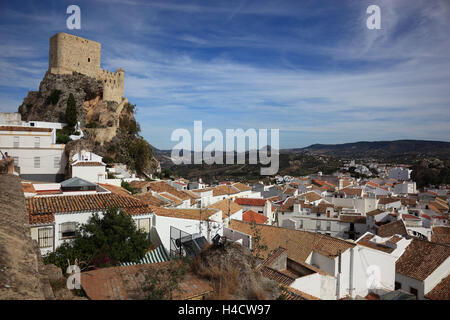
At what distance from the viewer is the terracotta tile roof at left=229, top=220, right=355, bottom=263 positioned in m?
14.5

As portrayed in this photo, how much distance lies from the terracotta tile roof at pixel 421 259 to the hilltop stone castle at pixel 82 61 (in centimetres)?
3503

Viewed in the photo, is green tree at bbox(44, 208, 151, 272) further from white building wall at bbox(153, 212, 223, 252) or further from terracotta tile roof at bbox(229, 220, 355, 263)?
terracotta tile roof at bbox(229, 220, 355, 263)

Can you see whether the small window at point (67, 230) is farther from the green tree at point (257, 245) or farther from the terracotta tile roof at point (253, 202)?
the terracotta tile roof at point (253, 202)

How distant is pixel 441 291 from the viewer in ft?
46.3

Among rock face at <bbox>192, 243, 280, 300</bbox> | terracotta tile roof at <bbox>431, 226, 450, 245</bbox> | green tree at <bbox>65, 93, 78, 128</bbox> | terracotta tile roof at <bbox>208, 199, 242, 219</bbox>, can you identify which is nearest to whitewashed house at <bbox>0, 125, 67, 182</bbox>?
green tree at <bbox>65, 93, 78, 128</bbox>

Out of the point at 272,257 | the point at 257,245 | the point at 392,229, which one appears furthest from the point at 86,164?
the point at 392,229

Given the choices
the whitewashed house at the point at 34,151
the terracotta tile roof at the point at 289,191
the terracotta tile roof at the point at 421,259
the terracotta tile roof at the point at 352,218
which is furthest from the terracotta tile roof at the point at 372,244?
the whitewashed house at the point at 34,151

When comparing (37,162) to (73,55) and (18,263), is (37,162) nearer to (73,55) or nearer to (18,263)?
(73,55)

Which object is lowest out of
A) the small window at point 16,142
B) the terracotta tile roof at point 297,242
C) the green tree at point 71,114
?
the terracotta tile roof at point 297,242

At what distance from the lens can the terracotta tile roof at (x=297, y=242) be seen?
14.5 m

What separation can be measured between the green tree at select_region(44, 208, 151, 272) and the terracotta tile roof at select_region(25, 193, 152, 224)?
719 mm

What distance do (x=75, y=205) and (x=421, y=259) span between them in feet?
56.3

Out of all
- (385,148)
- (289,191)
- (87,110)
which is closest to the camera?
(87,110)

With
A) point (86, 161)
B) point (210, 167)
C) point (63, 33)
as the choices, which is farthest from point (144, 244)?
point (210, 167)
